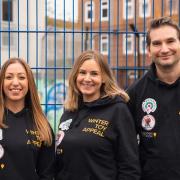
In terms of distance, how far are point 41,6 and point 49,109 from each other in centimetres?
156

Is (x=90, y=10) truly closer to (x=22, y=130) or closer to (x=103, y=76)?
(x=103, y=76)

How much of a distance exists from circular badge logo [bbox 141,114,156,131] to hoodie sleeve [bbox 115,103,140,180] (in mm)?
139

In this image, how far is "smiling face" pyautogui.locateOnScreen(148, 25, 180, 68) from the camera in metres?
3.29

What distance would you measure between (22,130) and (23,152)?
7.5 inches

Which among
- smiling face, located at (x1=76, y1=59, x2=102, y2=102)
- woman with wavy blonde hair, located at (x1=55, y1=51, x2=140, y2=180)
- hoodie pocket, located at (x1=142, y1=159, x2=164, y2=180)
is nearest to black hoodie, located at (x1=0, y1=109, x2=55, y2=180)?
woman with wavy blonde hair, located at (x1=55, y1=51, x2=140, y2=180)

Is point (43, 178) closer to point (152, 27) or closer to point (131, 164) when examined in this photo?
point (131, 164)

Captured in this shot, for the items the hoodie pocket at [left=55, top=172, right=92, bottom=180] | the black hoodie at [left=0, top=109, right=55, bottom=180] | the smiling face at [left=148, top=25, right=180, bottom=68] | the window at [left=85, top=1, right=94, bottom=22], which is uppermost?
the window at [left=85, top=1, right=94, bottom=22]

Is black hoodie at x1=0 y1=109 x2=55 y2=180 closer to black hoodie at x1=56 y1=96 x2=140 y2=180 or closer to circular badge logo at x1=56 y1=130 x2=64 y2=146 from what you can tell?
circular badge logo at x1=56 y1=130 x2=64 y2=146

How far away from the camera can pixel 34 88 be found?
359cm

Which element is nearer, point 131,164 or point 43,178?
point 131,164

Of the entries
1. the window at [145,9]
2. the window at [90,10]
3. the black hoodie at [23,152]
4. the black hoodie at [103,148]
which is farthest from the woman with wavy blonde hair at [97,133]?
the window at [145,9]

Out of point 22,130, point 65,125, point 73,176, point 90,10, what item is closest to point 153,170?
point 73,176

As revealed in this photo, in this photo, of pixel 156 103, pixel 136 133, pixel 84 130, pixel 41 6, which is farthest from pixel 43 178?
pixel 41 6

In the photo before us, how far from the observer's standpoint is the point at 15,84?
3469 millimetres
